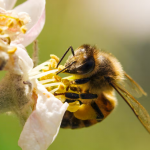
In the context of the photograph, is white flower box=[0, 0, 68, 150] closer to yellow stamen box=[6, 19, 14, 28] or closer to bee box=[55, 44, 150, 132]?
yellow stamen box=[6, 19, 14, 28]

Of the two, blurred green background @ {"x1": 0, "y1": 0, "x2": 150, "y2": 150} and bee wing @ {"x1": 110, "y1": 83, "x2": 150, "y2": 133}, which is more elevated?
bee wing @ {"x1": 110, "y1": 83, "x2": 150, "y2": 133}

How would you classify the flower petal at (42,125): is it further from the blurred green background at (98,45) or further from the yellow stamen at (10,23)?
the blurred green background at (98,45)

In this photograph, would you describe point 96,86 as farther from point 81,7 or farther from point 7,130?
point 81,7

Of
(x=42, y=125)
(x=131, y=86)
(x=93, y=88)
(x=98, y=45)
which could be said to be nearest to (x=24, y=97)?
(x=42, y=125)

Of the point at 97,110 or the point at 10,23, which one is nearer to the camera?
the point at 10,23

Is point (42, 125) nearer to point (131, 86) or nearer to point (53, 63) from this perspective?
point (53, 63)

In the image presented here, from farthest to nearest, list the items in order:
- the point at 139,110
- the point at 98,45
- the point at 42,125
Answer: the point at 98,45
the point at 139,110
the point at 42,125

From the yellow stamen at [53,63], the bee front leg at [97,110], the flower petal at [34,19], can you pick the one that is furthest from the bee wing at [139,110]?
the flower petal at [34,19]

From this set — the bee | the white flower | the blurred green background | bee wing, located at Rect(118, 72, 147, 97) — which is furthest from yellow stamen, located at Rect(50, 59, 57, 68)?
the blurred green background
